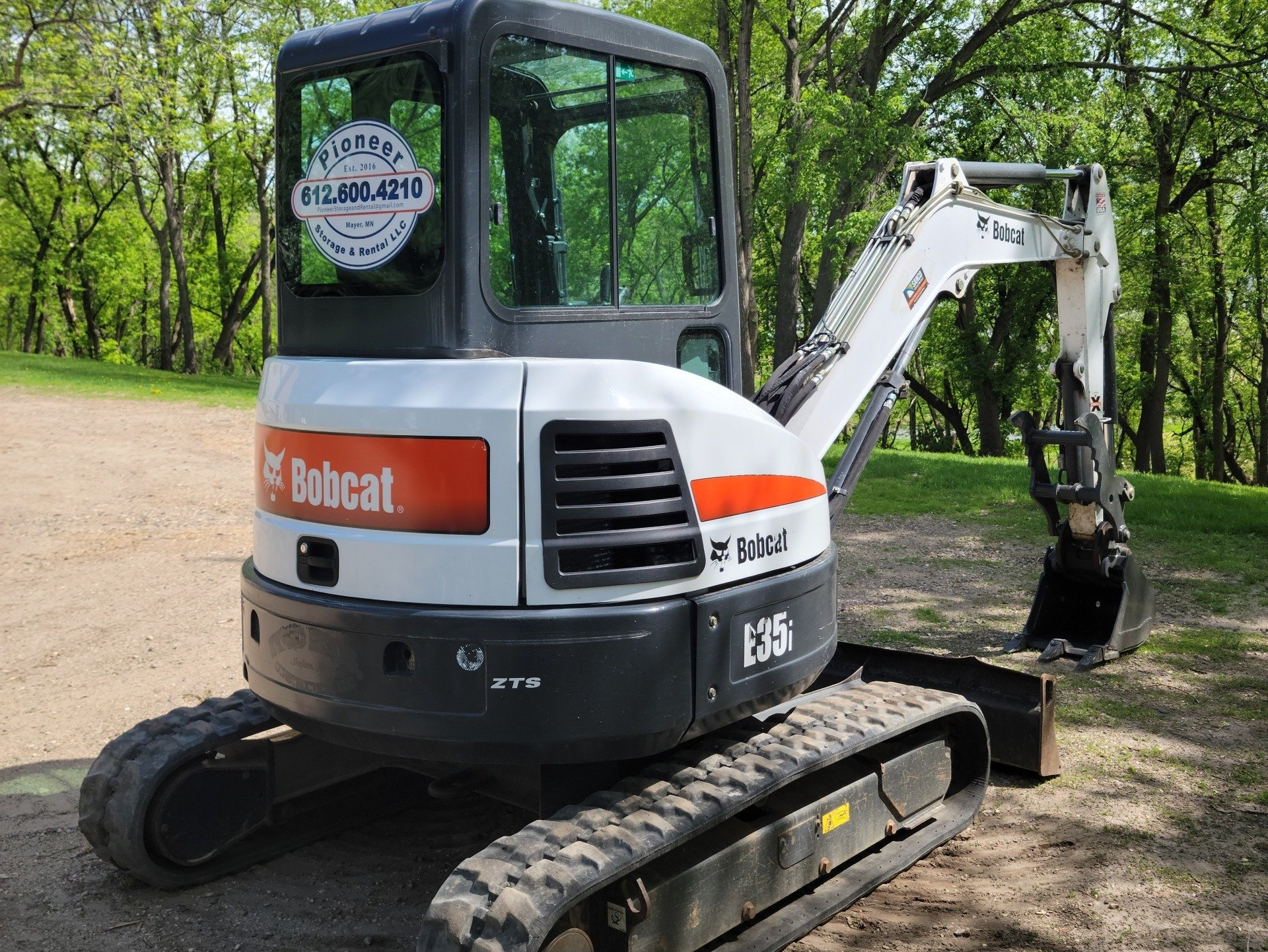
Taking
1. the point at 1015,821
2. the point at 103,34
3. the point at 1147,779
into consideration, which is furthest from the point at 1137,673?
the point at 103,34

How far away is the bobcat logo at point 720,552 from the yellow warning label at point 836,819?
3.79ft

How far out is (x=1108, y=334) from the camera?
6.84 m

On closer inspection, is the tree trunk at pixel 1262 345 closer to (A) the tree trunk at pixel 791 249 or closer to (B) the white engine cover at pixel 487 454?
(A) the tree trunk at pixel 791 249

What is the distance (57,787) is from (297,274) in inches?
118

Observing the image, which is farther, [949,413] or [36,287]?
[36,287]

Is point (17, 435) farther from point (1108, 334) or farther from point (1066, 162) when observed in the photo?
point (1066, 162)

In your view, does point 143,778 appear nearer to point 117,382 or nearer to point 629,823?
point 629,823

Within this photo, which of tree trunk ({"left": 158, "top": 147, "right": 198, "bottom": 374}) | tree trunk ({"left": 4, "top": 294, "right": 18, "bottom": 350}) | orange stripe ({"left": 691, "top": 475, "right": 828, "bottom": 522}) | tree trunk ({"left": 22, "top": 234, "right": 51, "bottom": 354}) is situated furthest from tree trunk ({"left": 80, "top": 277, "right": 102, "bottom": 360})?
orange stripe ({"left": 691, "top": 475, "right": 828, "bottom": 522})

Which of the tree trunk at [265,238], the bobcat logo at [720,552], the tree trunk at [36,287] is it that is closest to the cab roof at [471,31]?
the bobcat logo at [720,552]

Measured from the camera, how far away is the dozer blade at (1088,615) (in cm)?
680

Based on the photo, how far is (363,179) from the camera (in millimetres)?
3412

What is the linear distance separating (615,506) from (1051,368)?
15.2 feet

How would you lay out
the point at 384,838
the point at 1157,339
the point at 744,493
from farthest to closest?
the point at 1157,339
the point at 384,838
the point at 744,493

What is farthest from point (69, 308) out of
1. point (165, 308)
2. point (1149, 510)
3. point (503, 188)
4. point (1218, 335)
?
point (503, 188)
